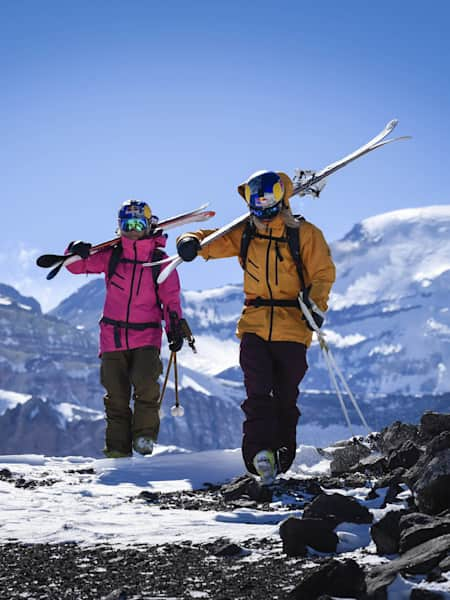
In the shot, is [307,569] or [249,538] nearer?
[307,569]

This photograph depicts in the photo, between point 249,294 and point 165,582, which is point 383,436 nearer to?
point 249,294

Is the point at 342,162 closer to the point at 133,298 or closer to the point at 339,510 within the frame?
the point at 133,298

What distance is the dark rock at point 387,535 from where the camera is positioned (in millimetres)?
4047

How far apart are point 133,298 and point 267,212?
9.38 ft

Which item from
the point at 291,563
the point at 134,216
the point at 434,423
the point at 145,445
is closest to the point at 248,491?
the point at 434,423

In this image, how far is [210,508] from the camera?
631 centimetres

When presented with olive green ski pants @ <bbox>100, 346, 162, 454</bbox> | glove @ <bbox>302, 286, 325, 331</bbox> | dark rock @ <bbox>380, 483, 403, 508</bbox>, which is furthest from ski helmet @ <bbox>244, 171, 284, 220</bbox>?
dark rock @ <bbox>380, 483, 403, 508</bbox>

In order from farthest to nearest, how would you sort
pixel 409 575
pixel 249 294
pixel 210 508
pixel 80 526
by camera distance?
1. pixel 249 294
2. pixel 210 508
3. pixel 80 526
4. pixel 409 575

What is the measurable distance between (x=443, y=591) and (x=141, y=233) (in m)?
7.89

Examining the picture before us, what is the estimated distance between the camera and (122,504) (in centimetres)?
661

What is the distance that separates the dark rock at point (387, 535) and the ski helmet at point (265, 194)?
4557 mm

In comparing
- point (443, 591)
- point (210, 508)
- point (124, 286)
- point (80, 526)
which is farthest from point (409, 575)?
point (124, 286)

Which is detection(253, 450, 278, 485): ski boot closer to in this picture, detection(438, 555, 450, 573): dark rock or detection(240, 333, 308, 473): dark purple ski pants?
detection(240, 333, 308, 473): dark purple ski pants

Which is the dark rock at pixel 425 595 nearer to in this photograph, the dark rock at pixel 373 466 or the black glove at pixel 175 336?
the dark rock at pixel 373 466
